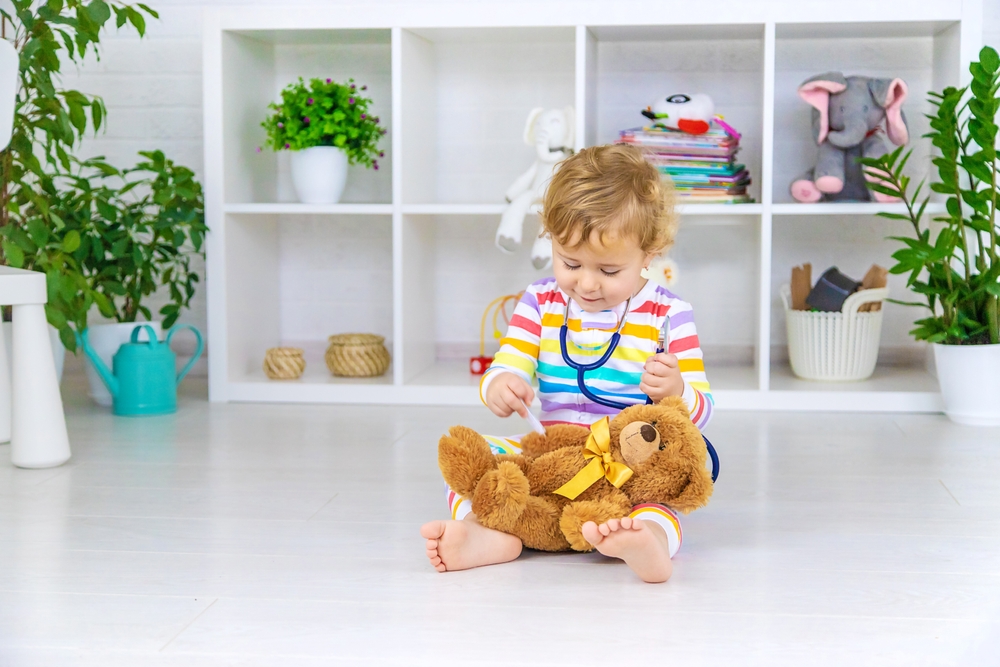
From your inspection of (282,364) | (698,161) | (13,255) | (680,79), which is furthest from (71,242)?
(680,79)

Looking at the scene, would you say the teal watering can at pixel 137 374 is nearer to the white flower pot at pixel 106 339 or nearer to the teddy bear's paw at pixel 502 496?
the white flower pot at pixel 106 339

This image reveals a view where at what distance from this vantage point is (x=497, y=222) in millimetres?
2859

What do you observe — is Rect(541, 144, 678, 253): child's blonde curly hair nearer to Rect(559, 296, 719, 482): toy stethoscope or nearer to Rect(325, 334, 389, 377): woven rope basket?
Rect(559, 296, 719, 482): toy stethoscope

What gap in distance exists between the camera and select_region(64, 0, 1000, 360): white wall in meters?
2.83

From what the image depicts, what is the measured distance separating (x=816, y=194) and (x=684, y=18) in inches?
19.9

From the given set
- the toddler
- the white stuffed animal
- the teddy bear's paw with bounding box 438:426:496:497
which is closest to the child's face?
the toddler

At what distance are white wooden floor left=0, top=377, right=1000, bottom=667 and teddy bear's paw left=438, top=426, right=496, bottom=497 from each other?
0.35 ft

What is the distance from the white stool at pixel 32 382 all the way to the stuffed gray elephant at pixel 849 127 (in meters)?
1.64

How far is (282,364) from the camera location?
2494 mm

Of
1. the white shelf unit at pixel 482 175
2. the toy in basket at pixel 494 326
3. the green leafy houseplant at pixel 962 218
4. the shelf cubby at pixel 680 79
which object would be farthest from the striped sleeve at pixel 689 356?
the shelf cubby at pixel 680 79

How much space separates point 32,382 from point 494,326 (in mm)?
1245

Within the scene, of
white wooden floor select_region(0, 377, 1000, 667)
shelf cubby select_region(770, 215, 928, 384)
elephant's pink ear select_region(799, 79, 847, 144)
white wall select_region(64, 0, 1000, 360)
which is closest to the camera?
white wooden floor select_region(0, 377, 1000, 667)

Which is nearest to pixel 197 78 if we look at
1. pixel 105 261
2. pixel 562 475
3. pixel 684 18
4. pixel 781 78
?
pixel 105 261

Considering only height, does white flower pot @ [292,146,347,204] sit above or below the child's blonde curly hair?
above
